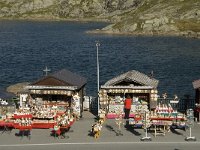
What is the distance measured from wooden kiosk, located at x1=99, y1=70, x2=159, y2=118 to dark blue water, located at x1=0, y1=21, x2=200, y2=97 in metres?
34.1

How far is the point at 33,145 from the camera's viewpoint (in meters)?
33.1

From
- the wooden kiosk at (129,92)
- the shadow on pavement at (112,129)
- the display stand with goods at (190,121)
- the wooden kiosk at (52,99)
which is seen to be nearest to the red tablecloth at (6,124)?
the wooden kiosk at (52,99)

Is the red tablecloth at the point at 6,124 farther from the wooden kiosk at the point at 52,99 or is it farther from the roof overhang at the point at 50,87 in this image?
the roof overhang at the point at 50,87

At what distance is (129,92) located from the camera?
4103 cm

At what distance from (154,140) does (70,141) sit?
19.6 ft

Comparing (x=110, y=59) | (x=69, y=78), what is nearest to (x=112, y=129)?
(x=69, y=78)

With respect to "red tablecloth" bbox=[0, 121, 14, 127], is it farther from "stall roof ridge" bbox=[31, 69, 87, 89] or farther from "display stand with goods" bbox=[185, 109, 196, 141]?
"display stand with goods" bbox=[185, 109, 196, 141]

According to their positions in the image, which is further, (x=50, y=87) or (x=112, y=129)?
(x=50, y=87)

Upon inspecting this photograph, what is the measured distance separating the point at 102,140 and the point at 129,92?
7.74m

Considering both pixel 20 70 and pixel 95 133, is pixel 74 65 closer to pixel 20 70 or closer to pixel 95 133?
pixel 20 70

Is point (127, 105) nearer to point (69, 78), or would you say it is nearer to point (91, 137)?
point (69, 78)

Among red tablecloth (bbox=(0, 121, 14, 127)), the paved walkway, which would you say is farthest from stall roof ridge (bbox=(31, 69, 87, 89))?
red tablecloth (bbox=(0, 121, 14, 127))

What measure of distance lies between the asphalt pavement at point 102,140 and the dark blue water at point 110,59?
39.1m

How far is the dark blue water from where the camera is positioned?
96.2 meters
